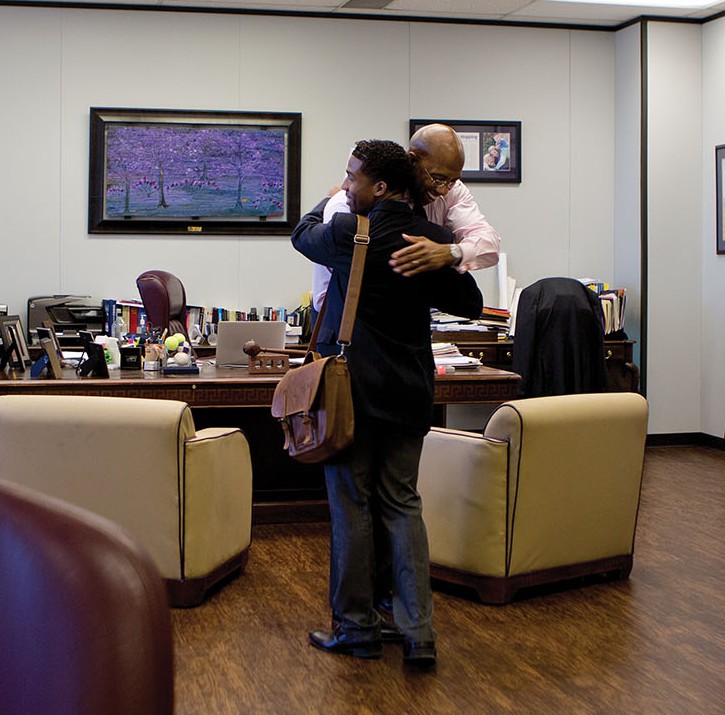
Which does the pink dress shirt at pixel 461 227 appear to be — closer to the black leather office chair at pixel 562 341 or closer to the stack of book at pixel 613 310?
the black leather office chair at pixel 562 341

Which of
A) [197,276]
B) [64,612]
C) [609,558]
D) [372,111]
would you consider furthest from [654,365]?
[64,612]

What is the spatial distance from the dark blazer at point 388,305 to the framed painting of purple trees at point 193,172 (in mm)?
3995

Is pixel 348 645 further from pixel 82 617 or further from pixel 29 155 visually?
pixel 29 155

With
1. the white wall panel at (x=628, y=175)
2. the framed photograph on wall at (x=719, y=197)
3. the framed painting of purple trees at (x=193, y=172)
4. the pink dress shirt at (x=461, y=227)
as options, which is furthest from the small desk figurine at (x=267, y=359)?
the framed photograph on wall at (x=719, y=197)

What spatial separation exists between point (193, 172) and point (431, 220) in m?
3.86

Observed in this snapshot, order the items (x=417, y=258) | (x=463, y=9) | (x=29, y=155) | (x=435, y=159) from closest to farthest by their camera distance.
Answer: (x=417, y=258), (x=435, y=159), (x=29, y=155), (x=463, y=9)

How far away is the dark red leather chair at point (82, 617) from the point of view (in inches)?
22.6

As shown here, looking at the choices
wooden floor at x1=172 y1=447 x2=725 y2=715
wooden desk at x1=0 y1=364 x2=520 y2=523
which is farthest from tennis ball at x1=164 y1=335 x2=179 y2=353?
wooden floor at x1=172 y1=447 x2=725 y2=715

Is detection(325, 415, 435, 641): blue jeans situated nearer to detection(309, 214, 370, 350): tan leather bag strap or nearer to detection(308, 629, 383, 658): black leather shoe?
detection(308, 629, 383, 658): black leather shoe

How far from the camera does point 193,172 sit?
262 inches

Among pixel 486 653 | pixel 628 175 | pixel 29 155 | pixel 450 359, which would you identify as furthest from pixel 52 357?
pixel 628 175

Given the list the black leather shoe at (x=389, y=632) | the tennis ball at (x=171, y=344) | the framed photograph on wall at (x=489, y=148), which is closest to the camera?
the black leather shoe at (x=389, y=632)

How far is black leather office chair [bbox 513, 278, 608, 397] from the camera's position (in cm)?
523

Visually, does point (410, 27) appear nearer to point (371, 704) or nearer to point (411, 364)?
point (411, 364)
